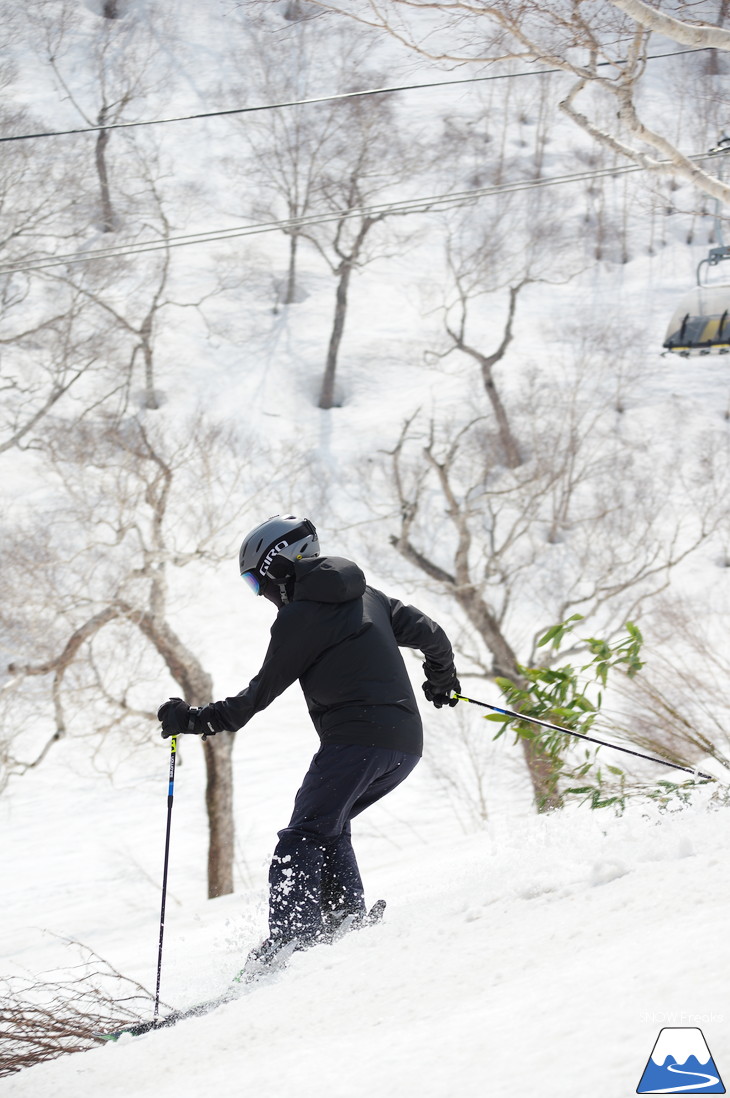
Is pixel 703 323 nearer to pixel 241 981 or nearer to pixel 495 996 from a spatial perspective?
pixel 241 981

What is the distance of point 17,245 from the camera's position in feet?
71.4

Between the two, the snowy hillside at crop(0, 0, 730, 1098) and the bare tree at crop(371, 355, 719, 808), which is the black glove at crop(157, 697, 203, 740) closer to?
the snowy hillside at crop(0, 0, 730, 1098)

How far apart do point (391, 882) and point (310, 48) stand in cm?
2615

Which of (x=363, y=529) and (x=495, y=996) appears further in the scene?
(x=363, y=529)

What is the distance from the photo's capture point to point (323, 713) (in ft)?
11.3

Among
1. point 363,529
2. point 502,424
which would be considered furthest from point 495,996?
point 502,424

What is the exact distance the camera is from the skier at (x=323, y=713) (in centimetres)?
334

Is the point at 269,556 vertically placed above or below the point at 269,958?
above

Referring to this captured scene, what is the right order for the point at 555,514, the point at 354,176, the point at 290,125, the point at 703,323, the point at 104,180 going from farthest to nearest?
the point at 290,125
the point at 104,180
the point at 354,176
the point at 555,514
the point at 703,323

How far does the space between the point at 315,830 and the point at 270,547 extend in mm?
1033

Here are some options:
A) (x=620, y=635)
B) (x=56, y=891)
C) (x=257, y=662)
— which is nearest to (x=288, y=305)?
(x=257, y=662)

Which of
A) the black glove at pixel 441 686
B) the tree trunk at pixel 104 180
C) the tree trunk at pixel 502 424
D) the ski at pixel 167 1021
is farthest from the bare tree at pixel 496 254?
the ski at pixel 167 1021

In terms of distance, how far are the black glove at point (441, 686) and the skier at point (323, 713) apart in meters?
0.54

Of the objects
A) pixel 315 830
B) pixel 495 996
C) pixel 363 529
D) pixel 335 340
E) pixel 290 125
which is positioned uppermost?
pixel 290 125
